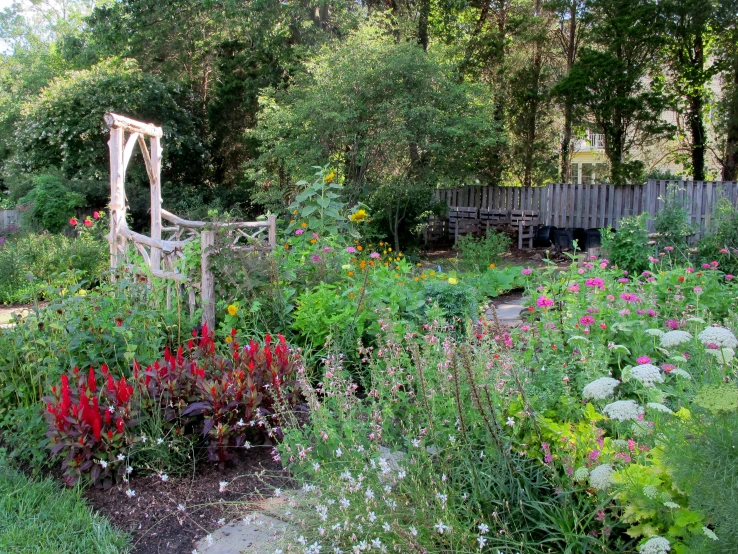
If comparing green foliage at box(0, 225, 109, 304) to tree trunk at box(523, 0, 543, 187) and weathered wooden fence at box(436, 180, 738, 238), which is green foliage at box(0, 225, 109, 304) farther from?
tree trunk at box(523, 0, 543, 187)

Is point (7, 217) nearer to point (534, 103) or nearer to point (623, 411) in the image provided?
point (534, 103)

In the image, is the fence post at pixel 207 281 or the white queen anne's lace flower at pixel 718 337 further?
the fence post at pixel 207 281

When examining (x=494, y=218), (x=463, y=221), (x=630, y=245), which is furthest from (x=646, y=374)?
(x=463, y=221)

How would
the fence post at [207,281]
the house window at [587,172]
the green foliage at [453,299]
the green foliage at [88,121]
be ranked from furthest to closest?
the house window at [587,172] < the green foliage at [88,121] < the green foliage at [453,299] < the fence post at [207,281]

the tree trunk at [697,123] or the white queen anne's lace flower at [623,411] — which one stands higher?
the tree trunk at [697,123]

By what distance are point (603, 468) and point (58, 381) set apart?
2.77 metres

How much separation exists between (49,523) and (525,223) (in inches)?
576

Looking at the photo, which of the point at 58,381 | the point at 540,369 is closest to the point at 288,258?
the point at 58,381

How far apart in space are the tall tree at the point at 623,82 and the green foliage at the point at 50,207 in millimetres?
11796

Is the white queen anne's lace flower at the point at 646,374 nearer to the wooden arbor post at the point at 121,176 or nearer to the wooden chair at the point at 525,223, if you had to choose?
the wooden arbor post at the point at 121,176

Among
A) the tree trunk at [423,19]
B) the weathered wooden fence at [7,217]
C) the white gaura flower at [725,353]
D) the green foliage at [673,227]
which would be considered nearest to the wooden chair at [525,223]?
the tree trunk at [423,19]

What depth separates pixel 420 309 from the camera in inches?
191

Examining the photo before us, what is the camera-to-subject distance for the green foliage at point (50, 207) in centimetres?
1339

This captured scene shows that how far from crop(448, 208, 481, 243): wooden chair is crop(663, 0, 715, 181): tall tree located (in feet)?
18.3
